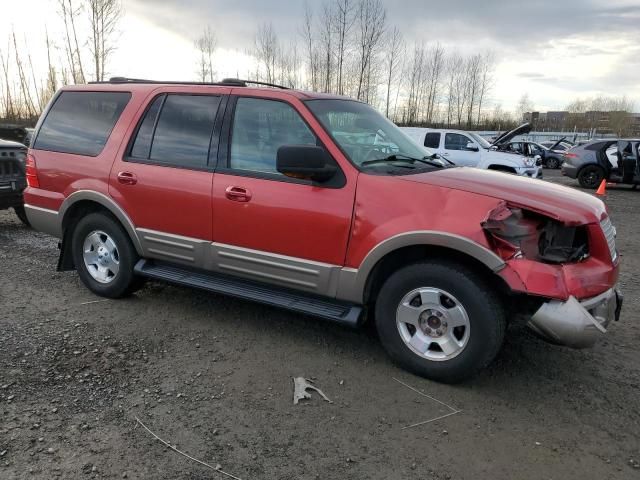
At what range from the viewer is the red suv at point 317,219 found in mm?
3096

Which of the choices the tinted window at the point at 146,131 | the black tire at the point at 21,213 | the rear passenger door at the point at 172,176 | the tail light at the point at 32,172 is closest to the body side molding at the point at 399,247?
the rear passenger door at the point at 172,176

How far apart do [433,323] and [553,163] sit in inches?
1054

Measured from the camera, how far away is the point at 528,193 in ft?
10.9

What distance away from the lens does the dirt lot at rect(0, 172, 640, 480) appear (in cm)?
257

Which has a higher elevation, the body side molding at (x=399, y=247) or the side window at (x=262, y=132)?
the side window at (x=262, y=132)

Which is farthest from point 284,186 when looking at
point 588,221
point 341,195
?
point 588,221

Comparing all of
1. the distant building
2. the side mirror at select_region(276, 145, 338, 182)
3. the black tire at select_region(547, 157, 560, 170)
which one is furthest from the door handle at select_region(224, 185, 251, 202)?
the distant building

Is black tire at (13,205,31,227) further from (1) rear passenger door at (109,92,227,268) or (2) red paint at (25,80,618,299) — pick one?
(1) rear passenger door at (109,92,227,268)

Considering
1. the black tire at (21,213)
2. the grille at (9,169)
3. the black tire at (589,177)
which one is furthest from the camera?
the black tire at (589,177)

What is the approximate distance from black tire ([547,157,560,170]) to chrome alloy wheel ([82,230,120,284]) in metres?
26.7

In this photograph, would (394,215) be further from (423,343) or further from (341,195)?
(423,343)

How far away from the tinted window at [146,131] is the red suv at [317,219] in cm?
1

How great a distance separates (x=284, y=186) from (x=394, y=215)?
85 centimetres

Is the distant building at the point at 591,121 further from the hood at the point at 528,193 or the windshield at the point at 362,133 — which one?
the hood at the point at 528,193
